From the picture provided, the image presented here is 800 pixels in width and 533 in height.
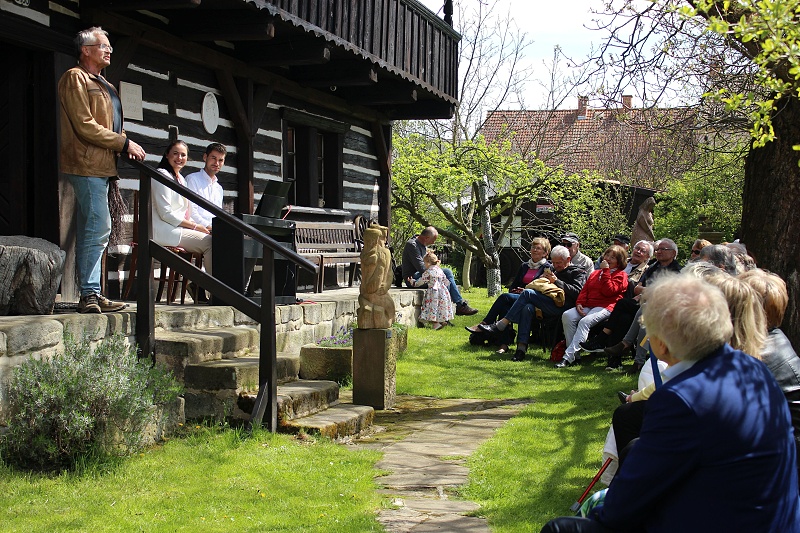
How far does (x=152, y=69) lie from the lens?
8461 millimetres

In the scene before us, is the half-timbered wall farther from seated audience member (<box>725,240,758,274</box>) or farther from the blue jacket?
the blue jacket

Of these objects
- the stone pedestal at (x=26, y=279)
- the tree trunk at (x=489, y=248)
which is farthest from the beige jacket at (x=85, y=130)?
the tree trunk at (x=489, y=248)

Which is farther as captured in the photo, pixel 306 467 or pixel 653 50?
pixel 653 50

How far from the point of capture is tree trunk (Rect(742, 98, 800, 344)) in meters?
6.71

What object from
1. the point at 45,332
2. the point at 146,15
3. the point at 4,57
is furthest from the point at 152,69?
the point at 45,332

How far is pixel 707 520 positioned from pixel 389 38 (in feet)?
28.7

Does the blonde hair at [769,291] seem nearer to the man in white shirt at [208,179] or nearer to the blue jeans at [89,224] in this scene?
the blue jeans at [89,224]

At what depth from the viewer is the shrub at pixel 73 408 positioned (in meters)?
4.82

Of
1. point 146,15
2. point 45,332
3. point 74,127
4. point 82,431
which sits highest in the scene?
point 146,15

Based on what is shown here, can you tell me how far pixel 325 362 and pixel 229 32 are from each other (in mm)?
Answer: 3278

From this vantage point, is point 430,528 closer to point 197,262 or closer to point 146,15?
point 197,262

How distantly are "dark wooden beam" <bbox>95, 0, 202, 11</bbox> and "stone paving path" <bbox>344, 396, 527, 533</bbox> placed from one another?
3.81 m

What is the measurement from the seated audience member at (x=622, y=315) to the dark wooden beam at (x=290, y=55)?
4118 mm

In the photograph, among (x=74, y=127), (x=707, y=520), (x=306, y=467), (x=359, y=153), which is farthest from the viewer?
(x=359, y=153)
